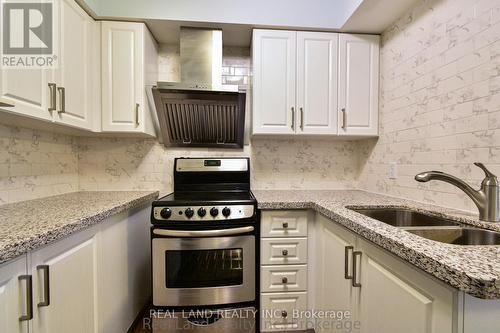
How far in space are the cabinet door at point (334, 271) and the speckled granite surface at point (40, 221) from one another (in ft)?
3.92

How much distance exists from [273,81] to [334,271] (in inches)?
55.1

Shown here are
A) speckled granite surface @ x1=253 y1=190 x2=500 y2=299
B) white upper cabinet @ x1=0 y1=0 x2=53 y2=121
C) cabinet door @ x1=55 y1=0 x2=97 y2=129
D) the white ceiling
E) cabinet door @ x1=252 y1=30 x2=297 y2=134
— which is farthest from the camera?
cabinet door @ x1=252 y1=30 x2=297 y2=134

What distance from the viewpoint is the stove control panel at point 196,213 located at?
1.53 m

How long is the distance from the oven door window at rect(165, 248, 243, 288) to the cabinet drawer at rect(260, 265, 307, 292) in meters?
0.17

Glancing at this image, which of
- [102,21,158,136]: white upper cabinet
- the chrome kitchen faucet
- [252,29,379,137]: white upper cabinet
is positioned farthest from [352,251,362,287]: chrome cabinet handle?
[102,21,158,136]: white upper cabinet

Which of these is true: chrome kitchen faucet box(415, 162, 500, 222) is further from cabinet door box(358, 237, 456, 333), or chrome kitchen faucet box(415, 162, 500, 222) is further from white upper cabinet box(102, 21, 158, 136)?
white upper cabinet box(102, 21, 158, 136)

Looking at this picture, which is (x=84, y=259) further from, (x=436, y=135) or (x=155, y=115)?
(x=436, y=135)

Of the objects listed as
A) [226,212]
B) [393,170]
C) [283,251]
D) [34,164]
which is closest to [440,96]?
[393,170]

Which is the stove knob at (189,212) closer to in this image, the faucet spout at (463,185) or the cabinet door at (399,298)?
the cabinet door at (399,298)

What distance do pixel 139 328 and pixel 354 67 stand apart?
2554 millimetres

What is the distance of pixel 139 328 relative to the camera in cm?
169

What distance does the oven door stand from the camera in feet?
4.98

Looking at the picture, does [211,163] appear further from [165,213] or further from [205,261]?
[205,261]

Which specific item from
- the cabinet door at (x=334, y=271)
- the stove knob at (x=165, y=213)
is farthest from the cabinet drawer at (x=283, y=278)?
the stove knob at (x=165, y=213)
